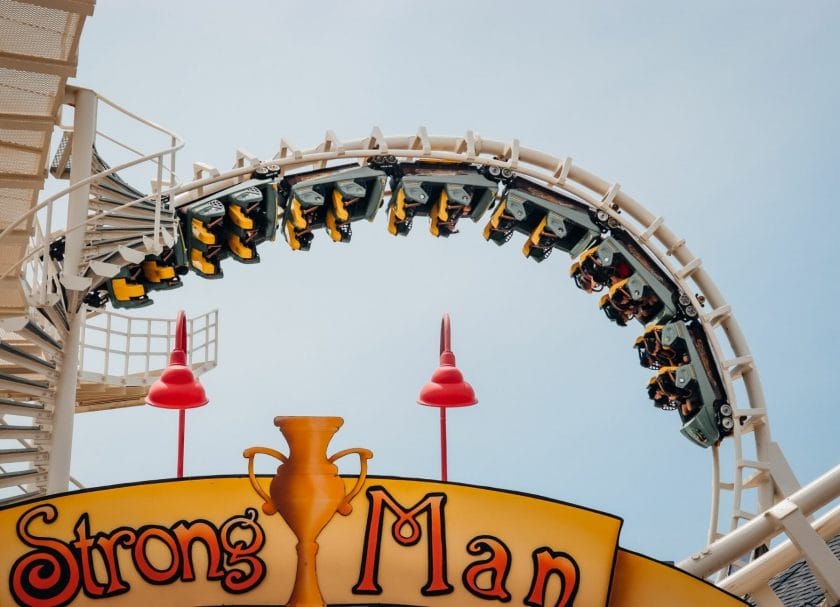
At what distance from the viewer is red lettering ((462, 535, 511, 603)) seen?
546 centimetres

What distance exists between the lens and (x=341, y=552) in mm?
5449

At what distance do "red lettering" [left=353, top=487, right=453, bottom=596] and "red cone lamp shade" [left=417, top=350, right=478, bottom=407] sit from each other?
2935mm

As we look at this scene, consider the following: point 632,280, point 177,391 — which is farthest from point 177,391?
point 632,280

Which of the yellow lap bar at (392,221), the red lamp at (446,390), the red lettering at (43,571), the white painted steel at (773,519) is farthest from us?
the yellow lap bar at (392,221)

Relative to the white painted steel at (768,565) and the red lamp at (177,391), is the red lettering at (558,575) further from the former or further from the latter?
the red lamp at (177,391)

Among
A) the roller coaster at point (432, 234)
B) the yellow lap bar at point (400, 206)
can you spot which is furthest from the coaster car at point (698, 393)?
the yellow lap bar at point (400, 206)

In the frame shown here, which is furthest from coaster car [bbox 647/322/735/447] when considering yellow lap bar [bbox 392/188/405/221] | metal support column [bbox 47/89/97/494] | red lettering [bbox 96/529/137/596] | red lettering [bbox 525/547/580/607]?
red lettering [bbox 96/529/137/596]

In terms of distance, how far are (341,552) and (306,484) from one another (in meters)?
0.89

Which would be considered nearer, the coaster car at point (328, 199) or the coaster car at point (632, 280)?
the coaster car at point (328, 199)

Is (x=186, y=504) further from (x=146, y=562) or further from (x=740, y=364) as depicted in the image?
(x=740, y=364)

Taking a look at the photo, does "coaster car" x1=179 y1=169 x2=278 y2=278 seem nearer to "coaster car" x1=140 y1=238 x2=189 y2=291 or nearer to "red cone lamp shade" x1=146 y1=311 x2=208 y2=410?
"coaster car" x1=140 y1=238 x2=189 y2=291

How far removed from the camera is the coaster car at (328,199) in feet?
37.5

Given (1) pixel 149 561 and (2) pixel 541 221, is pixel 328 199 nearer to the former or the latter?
(2) pixel 541 221

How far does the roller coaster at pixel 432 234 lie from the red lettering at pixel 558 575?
19.4ft
